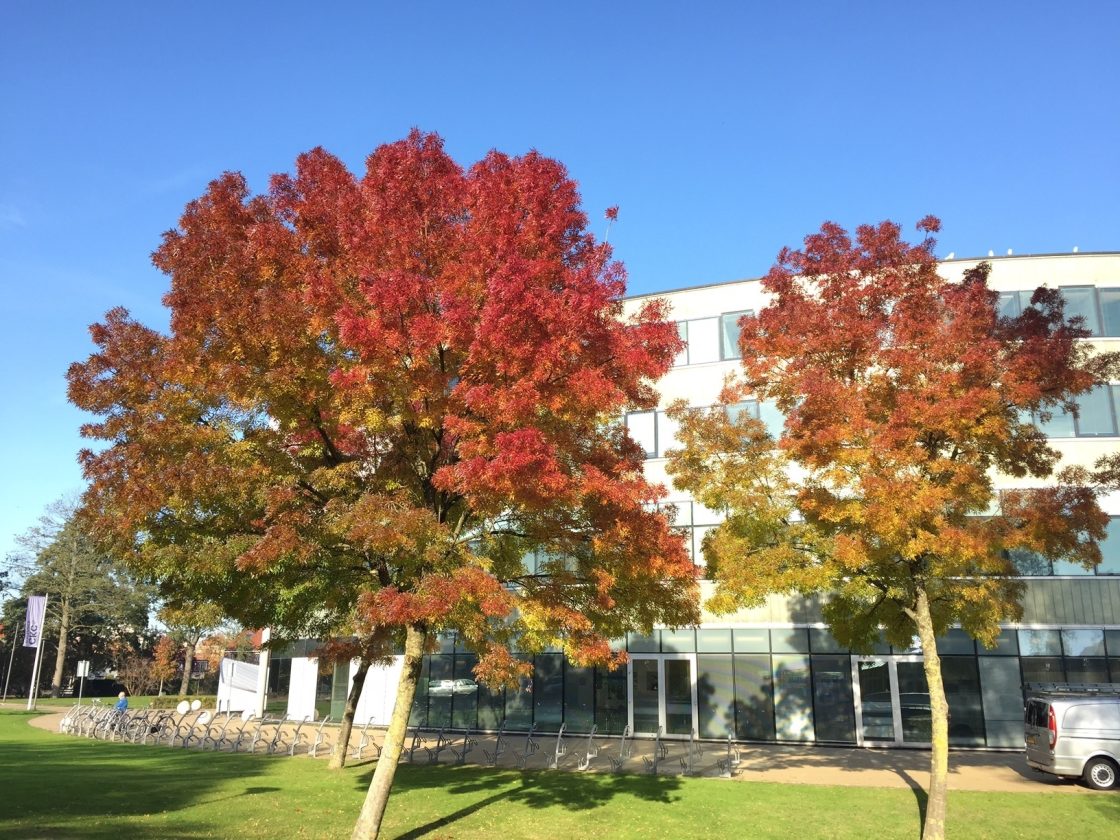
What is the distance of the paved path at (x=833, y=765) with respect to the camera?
1578 cm

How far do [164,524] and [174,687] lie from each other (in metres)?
64.1

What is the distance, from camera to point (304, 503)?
33.0ft

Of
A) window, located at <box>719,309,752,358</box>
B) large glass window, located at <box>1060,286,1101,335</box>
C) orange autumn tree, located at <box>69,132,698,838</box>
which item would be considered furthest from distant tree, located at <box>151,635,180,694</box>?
large glass window, located at <box>1060,286,1101,335</box>

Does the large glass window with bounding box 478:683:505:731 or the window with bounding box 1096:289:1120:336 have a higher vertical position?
the window with bounding box 1096:289:1120:336

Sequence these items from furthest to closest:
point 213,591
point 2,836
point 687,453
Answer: point 687,453 < point 213,591 < point 2,836

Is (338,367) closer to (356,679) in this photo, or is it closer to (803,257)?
(803,257)

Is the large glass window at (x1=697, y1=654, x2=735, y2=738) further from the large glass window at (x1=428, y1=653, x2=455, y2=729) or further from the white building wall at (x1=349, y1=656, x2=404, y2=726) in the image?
the white building wall at (x1=349, y1=656, x2=404, y2=726)

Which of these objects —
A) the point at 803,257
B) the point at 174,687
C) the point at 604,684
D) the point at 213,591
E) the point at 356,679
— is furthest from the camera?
the point at 174,687

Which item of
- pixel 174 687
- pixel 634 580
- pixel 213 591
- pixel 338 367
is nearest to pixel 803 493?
pixel 634 580

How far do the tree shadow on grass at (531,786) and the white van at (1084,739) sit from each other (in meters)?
7.62

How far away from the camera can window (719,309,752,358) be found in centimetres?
2650

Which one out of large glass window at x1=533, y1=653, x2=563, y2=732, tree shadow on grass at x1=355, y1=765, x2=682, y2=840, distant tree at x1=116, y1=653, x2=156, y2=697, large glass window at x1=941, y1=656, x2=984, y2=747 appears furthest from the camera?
distant tree at x1=116, y1=653, x2=156, y2=697

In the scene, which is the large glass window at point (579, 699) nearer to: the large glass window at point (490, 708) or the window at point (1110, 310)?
the large glass window at point (490, 708)

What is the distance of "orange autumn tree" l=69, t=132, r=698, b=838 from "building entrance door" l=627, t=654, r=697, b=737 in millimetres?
14892
